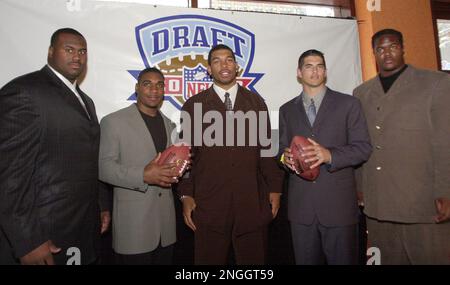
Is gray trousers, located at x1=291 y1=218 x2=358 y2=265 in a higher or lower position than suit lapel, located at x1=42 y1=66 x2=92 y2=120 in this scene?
lower

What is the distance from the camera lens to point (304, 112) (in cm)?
182

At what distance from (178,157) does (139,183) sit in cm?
26

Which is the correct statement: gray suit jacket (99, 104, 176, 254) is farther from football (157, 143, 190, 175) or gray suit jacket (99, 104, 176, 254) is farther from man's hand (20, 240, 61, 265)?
man's hand (20, 240, 61, 265)

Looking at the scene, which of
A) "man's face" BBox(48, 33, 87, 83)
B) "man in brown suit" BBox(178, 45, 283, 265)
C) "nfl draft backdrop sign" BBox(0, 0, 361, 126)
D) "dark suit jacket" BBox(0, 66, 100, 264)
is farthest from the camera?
"nfl draft backdrop sign" BBox(0, 0, 361, 126)

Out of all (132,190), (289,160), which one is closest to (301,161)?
(289,160)

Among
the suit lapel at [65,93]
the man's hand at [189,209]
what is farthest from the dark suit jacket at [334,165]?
the suit lapel at [65,93]

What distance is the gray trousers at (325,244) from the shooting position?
165 centimetres

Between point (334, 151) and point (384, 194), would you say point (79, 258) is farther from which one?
point (384, 194)

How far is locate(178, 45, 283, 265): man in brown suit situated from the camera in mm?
1700

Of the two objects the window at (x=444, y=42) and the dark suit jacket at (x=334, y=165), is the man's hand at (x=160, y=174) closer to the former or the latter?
the dark suit jacket at (x=334, y=165)

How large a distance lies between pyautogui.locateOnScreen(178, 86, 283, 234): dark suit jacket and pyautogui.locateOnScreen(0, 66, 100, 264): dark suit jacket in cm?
54

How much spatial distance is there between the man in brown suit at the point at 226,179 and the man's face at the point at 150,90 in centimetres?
20

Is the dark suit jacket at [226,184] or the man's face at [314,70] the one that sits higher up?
the man's face at [314,70]

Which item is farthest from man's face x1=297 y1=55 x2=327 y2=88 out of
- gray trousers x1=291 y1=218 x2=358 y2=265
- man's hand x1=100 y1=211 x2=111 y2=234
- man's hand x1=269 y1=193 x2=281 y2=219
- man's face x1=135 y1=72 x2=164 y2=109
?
man's hand x1=100 y1=211 x2=111 y2=234
